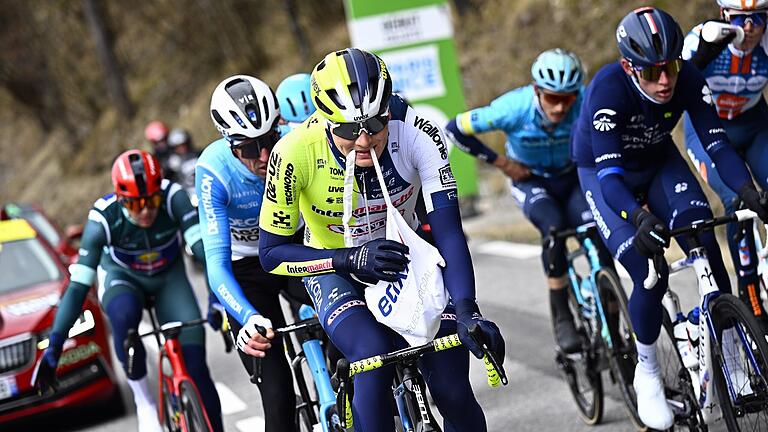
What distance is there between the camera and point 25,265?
9.87 metres

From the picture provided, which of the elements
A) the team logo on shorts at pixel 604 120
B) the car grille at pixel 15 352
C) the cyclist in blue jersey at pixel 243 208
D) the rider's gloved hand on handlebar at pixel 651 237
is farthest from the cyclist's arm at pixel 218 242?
the car grille at pixel 15 352

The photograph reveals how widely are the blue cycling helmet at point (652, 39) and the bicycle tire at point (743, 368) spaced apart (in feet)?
3.68

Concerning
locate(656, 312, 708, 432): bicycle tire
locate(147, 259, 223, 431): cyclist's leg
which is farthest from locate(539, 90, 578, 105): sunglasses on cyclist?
locate(147, 259, 223, 431): cyclist's leg

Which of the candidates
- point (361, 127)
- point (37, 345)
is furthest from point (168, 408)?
point (361, 127)

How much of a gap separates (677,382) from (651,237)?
0.97m

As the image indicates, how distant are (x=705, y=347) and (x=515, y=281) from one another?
5978 mm

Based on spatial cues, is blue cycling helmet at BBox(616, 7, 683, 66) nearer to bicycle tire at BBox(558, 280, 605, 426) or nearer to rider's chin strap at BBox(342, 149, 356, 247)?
rider's chin strap at BBox(342, 149, 356, 247)

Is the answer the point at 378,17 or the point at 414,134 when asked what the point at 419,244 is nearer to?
the point at 414,134

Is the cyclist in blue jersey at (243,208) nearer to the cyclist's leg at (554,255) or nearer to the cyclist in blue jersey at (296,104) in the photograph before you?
the cyclist in blue jersey at (296,104)

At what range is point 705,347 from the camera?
4.92 m

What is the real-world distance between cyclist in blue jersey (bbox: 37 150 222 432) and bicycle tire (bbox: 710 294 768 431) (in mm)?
2819

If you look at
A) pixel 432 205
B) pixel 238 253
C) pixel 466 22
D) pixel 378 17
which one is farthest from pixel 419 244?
pixel 466 22

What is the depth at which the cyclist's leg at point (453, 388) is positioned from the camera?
4.21 meters

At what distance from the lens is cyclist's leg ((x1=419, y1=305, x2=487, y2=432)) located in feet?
13.8
